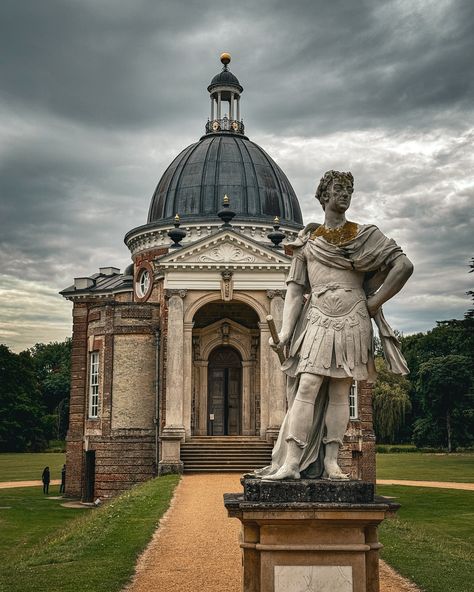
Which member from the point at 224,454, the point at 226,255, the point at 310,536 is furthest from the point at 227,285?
the point at 310,536

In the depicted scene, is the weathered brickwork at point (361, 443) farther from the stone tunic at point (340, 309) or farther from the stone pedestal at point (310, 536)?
the stone pedestal at point (310, 536)

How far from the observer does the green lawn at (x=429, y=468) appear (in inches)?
1479

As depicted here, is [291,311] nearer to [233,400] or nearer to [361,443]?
[233,400]

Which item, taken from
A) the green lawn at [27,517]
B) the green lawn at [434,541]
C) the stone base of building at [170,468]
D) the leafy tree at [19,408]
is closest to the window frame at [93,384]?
the green lawn at [27,517]

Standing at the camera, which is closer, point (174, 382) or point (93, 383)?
point (174, 382)

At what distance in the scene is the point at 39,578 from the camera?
10.9 meters

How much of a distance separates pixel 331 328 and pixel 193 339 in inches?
1045

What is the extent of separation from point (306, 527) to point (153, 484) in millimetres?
18675

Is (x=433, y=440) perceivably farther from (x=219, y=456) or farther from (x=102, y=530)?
(x=102, y=530)

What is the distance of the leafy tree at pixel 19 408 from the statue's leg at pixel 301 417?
2617 inches

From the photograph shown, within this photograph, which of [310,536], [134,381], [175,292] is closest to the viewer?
[310,536]

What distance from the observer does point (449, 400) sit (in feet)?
200

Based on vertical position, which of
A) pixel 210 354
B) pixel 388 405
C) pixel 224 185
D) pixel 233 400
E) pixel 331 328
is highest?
pixel 224 185

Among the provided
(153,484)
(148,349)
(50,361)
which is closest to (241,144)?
(148,349)
